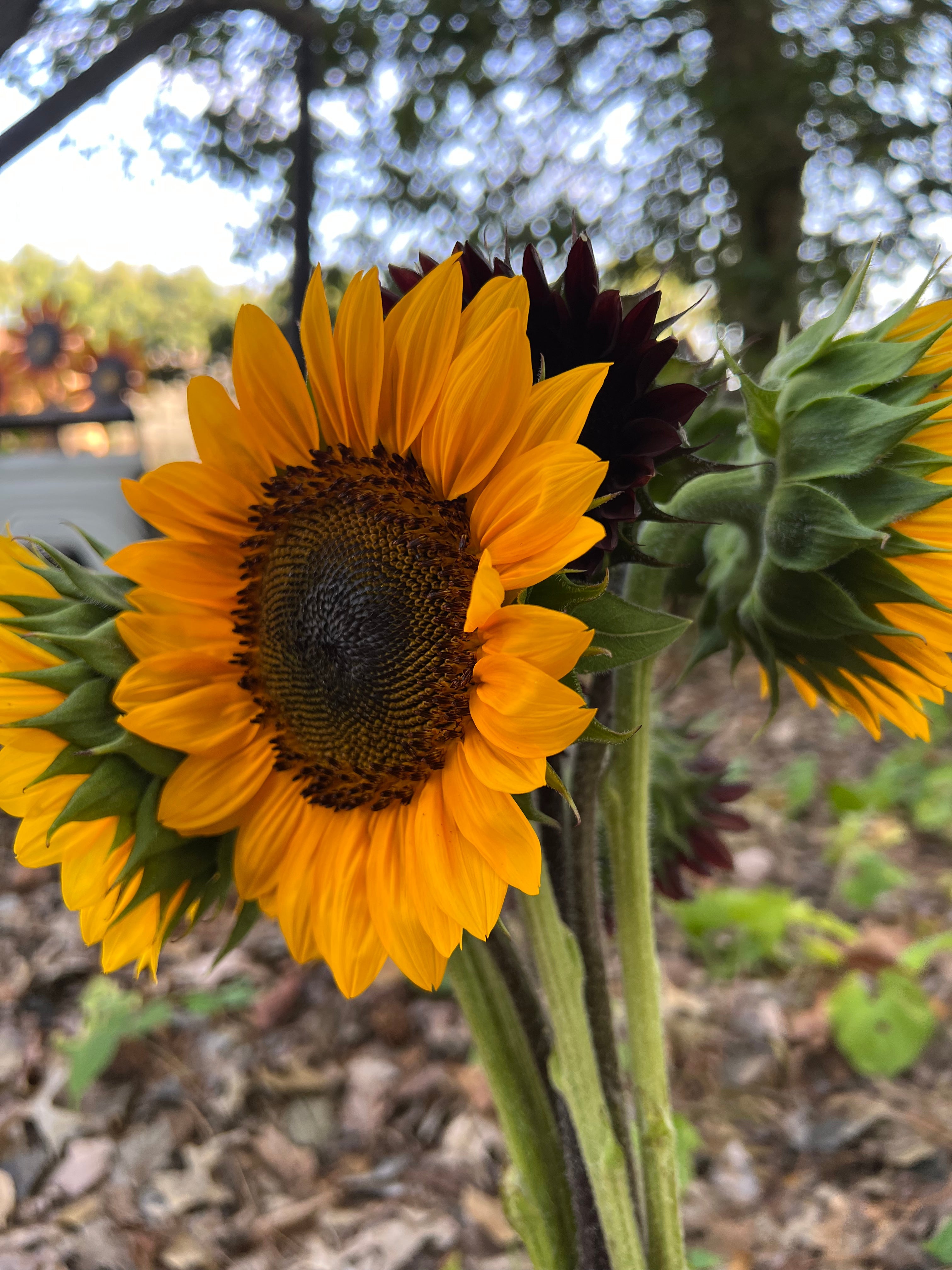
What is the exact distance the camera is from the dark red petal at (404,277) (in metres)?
0.53

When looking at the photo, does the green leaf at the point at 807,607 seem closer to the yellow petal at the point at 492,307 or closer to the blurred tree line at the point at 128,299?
the yellow petal at the point at 492,307

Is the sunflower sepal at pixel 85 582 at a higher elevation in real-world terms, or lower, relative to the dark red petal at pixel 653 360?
lower

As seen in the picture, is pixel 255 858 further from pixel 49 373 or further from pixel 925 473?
pixel 49 373

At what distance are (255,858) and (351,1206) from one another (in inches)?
30.1

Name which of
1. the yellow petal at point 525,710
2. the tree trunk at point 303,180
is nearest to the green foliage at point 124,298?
the tree trunk at point 303,180

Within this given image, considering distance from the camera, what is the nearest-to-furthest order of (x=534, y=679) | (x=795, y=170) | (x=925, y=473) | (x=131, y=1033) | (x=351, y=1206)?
(x=534, y=679) → (x=925, y=473) → (x=351, y=1206) → (x=131, y=1033) → (x=795, y=170)

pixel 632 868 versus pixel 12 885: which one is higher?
pixel 632 868

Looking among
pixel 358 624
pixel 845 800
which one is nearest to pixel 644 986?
pixel 358 624

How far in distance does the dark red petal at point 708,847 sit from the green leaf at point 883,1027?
0.66 m

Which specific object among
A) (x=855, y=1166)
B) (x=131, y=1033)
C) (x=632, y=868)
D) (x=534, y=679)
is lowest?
(x=855, y=1166)

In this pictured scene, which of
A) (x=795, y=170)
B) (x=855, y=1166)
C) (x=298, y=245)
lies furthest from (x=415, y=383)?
(x=795, y=170)

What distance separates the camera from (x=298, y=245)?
5.83 feet

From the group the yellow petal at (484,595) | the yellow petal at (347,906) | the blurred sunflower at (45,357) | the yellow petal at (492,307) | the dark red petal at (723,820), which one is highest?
the blurred sunflower at (45,357)

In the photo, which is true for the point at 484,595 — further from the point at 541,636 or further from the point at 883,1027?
the point at 883,1027
